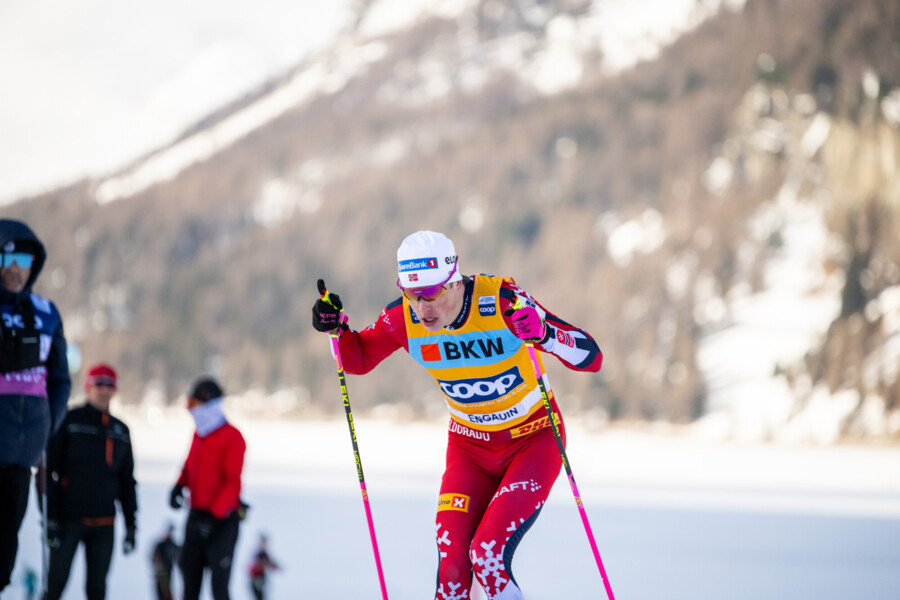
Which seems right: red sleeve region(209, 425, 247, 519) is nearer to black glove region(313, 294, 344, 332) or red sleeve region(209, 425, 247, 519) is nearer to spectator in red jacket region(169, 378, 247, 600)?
spectator in red jacket region(169, 378, 247, 600)

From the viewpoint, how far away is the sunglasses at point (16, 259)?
4121 millimetres

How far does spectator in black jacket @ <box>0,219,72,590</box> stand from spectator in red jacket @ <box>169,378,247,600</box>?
141cm

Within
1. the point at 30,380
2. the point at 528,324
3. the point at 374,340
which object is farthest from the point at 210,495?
the point at 528,324

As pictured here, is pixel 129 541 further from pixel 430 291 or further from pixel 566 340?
pixel 566 340

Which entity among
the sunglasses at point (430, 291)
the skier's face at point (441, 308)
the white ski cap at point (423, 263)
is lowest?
the skier's face at point (441, 308)

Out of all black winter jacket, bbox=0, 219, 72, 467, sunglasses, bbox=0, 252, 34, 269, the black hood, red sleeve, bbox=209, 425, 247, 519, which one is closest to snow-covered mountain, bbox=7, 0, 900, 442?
red sleeve, bbox=209, 425, 247, 519

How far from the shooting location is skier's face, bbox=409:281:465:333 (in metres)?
4.02

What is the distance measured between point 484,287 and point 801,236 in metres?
50.8

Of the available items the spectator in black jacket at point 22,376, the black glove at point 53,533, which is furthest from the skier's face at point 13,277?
the black glove at point 53,533

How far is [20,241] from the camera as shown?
4.17 m

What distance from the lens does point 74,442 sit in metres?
5.33

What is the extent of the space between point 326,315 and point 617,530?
759 cm

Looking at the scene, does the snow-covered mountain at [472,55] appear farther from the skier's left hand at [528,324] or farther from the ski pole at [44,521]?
the skier's left hand at [528,324]

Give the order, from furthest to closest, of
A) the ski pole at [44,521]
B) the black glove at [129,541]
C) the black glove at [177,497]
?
the black glove at [177,497], the black glove at [129,541], the ski pole at [44,521]
